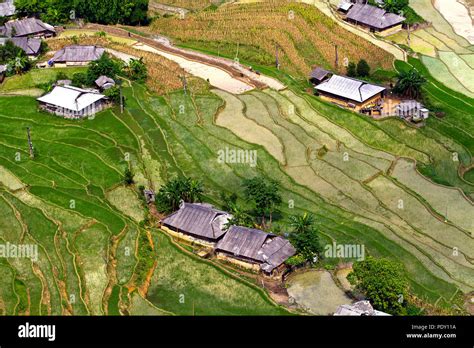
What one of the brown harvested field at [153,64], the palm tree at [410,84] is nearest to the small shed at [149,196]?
the brown harvested field at [153,64]

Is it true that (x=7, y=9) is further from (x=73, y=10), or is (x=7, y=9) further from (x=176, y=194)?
(x=176, y=194)

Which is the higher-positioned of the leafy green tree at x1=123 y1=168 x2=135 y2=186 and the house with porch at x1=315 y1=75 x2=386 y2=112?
the house with porch at x1=315 y1=75 x2=386 y2=112

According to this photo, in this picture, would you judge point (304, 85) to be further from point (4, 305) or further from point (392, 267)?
point (4, 305)

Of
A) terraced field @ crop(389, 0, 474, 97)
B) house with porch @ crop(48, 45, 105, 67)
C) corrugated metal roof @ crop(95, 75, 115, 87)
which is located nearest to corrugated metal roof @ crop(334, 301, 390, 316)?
corrugated metal roof @ crop(95, 75, 115, 87)

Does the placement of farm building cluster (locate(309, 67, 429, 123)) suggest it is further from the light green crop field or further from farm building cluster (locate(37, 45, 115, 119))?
farm building cluster (locate(37, 45, 115, 119))

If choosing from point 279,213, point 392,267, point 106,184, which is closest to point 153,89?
point 106,184

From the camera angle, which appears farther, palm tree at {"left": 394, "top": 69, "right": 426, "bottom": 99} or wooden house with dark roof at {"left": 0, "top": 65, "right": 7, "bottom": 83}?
wooden house with dark roof at {"left": 0, "top": 65, "right": 7, "bottom": 83}

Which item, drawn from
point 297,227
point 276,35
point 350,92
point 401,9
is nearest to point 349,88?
point 350,92
